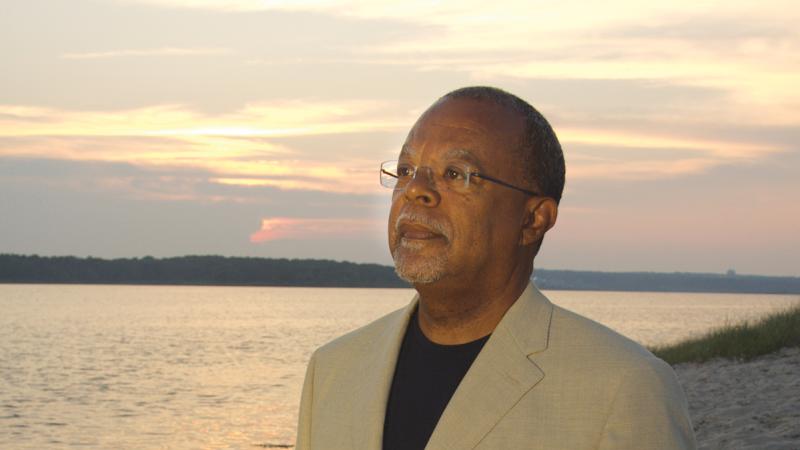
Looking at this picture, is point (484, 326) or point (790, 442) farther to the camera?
point (790, 442)

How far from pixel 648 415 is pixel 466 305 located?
0.55 meters

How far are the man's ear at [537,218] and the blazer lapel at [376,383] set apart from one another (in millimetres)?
341

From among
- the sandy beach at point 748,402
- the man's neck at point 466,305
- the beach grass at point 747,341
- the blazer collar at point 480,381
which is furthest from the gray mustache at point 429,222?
the beach grass at point 747,341

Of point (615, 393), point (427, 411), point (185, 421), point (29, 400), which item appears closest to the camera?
point (615, 393)

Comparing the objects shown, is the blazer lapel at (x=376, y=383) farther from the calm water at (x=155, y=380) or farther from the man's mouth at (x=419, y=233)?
the calm water at (x=155, y=380)

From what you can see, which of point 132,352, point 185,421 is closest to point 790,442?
point 185,421

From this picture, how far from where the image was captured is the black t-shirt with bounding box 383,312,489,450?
2.87m

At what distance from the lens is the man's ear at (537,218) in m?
3.07

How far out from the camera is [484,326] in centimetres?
300

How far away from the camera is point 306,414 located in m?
3.12

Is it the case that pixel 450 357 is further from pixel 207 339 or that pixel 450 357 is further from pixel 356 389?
pixel 207 339

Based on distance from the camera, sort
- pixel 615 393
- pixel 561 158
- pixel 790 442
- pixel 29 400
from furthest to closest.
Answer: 1. pixel 29 400
2. pixel 790 442
3. pixel 561 158
4. pixel 615 393

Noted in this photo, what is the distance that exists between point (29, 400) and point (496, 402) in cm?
3564

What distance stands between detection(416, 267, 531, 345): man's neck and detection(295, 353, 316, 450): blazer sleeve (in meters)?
0.35
